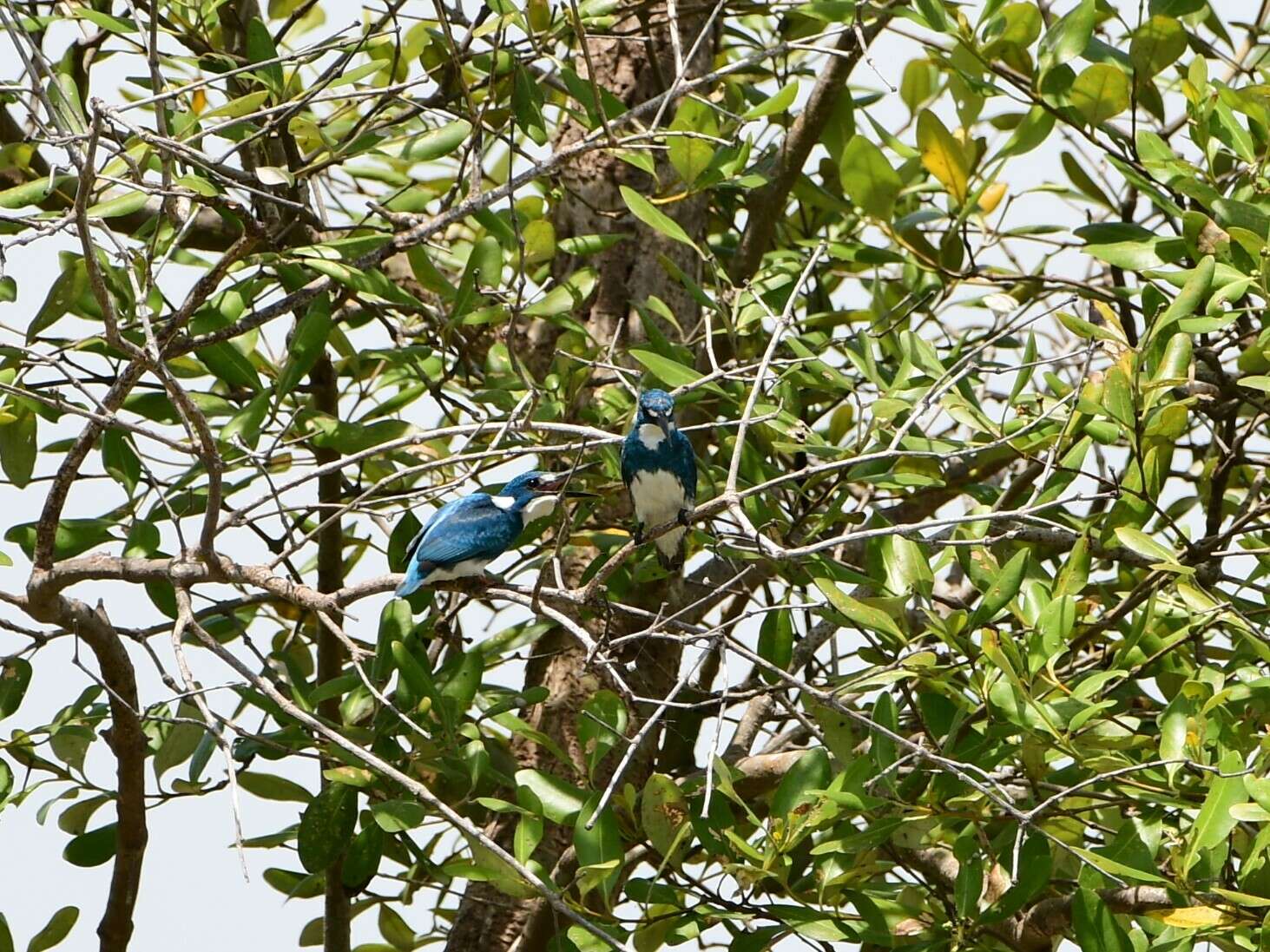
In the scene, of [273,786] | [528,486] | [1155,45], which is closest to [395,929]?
[273,786]

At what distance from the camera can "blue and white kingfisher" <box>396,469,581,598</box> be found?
362 cm

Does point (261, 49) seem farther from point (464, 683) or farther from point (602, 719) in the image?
point (602, 719)

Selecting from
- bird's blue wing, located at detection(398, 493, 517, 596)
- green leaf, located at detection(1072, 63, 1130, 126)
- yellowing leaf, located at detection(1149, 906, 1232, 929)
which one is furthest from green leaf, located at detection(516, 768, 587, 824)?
green leaf, located at detection(1072, 63, 1130, 126)

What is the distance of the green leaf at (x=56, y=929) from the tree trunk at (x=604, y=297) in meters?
1.00

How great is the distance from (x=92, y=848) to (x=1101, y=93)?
3.00 m

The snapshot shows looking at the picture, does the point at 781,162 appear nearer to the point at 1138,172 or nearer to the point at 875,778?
the point at 1138,172

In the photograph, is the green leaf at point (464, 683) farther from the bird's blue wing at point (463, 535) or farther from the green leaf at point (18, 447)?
the green leaf at point (18, 447)

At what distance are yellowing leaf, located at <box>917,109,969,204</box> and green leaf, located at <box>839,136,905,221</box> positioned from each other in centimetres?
13

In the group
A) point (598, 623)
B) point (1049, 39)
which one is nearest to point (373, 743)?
point (598, 623)

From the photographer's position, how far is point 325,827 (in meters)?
3.40

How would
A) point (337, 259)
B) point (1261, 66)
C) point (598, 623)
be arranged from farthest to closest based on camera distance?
point (598, 623) → point (1261, 66) → point (337, 259)

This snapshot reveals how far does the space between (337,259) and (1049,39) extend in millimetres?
1712

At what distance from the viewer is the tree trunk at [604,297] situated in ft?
13.5

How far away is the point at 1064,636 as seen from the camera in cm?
288
